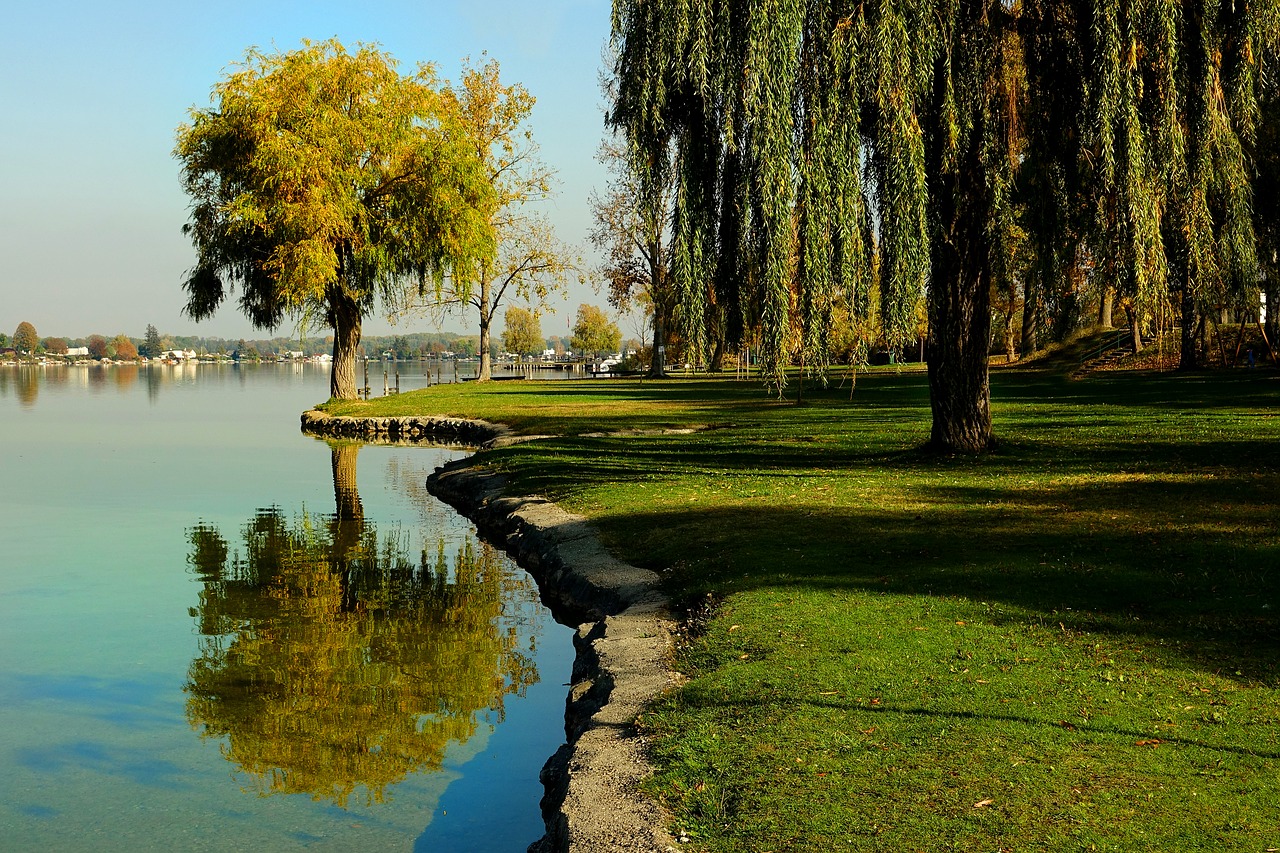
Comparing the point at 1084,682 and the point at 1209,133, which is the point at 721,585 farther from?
the point at 1209,133

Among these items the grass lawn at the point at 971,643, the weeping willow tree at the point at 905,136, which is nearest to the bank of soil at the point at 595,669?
the grass lawn at the point at 971,643

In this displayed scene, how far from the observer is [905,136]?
46.1ft

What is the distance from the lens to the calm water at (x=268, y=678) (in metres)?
7.86

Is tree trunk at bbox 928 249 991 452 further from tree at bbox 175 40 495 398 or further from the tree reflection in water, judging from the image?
tree at bbox 175 40 495 398

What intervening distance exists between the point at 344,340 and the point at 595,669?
120 feet

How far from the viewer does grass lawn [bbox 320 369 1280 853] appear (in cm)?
531

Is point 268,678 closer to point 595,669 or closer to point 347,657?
point 347,657

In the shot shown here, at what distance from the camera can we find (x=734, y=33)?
14.0 metres

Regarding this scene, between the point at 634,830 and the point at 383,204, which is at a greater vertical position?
the point at 383,204

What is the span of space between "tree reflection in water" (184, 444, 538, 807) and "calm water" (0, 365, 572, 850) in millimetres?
32

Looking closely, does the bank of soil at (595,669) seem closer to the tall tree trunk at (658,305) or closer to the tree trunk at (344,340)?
the tree trunk at (344,340)

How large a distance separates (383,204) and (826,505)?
30.9m

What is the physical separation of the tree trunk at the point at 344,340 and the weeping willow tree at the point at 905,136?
28798 millimetres

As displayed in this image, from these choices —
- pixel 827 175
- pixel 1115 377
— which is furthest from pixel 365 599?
pixel 1115 377
